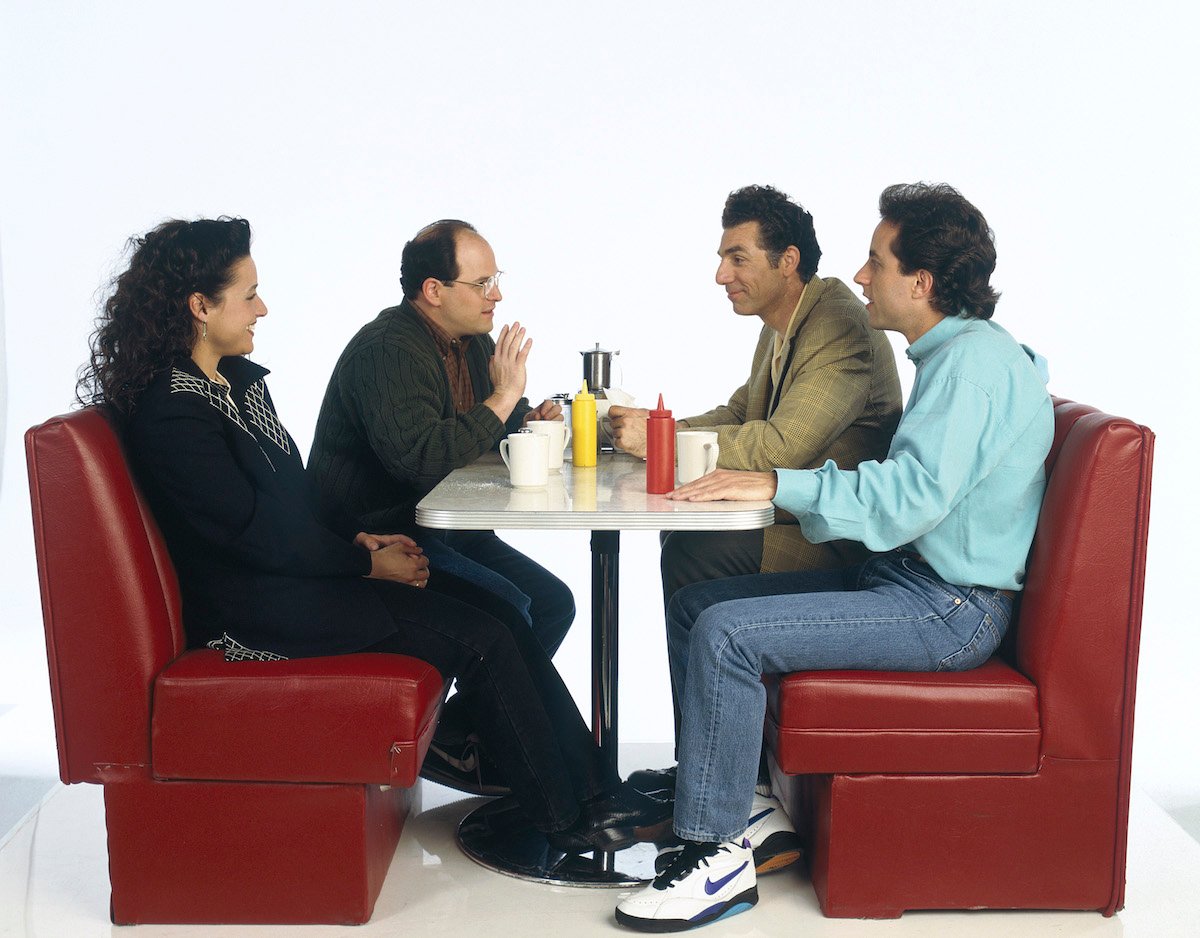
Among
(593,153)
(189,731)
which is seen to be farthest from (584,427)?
(593,153)

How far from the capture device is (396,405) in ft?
8.10

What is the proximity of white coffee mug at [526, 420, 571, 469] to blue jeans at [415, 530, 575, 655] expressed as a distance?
42 cm

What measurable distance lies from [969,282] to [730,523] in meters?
0.60

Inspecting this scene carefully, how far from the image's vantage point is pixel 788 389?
8.32 ft

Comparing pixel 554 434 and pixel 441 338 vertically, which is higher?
pixel 441 338

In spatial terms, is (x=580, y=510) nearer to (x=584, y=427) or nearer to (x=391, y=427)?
(x=584, y=427)

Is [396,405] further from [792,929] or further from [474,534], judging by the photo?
[792,929]

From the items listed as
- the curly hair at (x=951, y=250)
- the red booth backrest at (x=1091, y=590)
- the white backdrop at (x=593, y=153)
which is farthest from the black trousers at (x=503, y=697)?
the white backdrop at (x=593, y=153)

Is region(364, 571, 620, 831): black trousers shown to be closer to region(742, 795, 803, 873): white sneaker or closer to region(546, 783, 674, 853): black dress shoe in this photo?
region(546, 783, 674, 853): black dress shoe

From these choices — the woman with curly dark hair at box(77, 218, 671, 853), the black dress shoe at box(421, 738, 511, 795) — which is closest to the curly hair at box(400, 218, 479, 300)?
the woman with curly dark hair at box(77, 218, 671, 853)

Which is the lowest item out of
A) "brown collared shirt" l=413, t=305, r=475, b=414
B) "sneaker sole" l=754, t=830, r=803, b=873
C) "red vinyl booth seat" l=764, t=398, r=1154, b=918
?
"sneaker sole" l=754, t=830, r=803, b=873

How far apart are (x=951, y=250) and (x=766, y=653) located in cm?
70

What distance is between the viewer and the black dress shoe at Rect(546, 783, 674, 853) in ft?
7.57

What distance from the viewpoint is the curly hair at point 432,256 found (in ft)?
8.73
